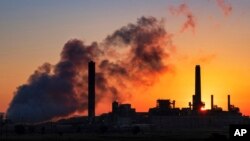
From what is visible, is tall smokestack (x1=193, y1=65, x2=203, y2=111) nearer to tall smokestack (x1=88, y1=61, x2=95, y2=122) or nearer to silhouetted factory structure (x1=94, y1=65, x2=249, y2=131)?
silhouetted factory structure (x1=94, y1=65, x2=249, y2=131)

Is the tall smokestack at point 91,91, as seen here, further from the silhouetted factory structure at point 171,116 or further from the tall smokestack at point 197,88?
the tall smokestack at point 197,88

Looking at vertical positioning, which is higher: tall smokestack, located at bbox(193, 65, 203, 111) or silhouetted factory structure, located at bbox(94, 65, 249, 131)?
tall smokestack, located at bbox(193, 65, 203, 111)

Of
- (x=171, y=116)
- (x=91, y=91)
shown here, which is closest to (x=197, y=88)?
(x=171, y=116)

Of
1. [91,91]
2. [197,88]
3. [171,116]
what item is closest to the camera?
[91,91]

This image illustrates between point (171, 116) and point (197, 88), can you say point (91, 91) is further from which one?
point (171, 116)

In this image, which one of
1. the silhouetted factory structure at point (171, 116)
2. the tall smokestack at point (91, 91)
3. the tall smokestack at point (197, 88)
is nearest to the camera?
the tall smokestack at point (91, 91)

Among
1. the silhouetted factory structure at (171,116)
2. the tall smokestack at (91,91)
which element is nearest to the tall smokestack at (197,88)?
the silhouetted factory structure at (171,116)

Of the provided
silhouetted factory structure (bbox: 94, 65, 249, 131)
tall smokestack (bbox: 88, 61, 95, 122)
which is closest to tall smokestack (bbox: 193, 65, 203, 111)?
silhouetted factory structure (bbox: 94, 65, 249, 131)

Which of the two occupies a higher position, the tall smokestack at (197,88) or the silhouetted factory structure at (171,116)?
the tall smokestack at (197,88)

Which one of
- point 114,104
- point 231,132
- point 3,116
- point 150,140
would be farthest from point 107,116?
point 231,132

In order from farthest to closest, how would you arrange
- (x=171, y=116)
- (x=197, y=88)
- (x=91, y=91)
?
(x=171, y=116) → (x=197, y=88) → (x=91, y=91)

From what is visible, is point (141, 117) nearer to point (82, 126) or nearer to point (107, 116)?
point (107, 116)

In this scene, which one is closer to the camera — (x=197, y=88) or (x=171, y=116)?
(x=197, y=88)

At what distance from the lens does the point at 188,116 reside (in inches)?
6909
